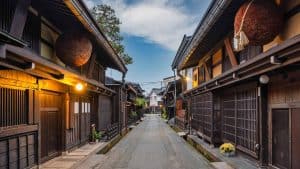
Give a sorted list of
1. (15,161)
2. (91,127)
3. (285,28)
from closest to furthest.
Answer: (285,28) → (15,161) → (91,127)

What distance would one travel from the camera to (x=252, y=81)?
37.7 feet

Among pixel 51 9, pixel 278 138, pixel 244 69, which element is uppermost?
pixel 51 9

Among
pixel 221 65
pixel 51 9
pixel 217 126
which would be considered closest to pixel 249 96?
pixel 221 65

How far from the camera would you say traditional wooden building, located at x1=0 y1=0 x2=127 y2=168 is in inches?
295

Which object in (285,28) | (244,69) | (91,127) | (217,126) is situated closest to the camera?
(285,28)

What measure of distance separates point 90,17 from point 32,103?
2748 millimetres

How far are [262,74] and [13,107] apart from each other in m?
6.16

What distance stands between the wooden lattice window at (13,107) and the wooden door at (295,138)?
6.56 m

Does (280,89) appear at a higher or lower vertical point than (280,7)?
lower

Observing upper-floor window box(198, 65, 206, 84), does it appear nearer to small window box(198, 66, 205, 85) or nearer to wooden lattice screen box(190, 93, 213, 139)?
small window box(198, 66, 205, 85)

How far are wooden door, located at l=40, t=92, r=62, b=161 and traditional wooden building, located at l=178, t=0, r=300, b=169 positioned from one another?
5.25 meters

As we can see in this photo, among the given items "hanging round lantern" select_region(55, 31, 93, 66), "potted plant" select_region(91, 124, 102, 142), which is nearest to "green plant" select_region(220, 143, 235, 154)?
"hanging round lantern" select_region(55, 31, 93, 66)

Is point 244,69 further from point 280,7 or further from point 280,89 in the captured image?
point 280,7

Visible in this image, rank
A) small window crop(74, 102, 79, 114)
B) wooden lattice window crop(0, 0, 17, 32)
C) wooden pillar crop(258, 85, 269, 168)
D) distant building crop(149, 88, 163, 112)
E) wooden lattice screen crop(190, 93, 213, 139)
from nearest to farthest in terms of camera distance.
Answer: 1. wooden lattice window crop(0, 0, 17, 32)
2. wooden pillar crop(258, 85, 269, 168)
3. small window crop(74, 102, 79, 114)
4. wooden lattice screen crop(190, 93, 213, 139)
5. distant building crop(149, 88, 163, 112)
